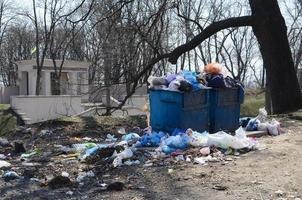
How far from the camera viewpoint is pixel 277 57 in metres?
14.1

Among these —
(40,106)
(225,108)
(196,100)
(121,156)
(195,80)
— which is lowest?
(40,106)

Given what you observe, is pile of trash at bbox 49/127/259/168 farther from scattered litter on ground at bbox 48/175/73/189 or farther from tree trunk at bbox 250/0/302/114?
tree trunk at bbox 250/0/302/114

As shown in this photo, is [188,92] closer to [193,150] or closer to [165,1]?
[193,150]

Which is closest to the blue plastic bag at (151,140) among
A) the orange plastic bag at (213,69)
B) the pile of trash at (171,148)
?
the pile of trash at (171,148)

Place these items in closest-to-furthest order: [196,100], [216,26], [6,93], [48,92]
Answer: [196,100] < [216,26] < [48,92] < [6,93]

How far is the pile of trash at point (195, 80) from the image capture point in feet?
29.7

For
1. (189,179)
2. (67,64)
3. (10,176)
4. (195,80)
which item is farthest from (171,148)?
A: (67,64)

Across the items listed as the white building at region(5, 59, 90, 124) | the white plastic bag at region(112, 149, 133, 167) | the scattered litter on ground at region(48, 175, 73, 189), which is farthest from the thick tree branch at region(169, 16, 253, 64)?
the white building at region(5, 59, 90, 124)

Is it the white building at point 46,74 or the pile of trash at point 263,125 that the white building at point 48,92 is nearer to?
the white building at point 46,74

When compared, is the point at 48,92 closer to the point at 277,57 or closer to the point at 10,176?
the point at 277,57

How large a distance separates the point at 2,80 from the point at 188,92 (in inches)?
2499

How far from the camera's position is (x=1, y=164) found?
7.83 m

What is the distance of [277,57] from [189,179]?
8667 mm

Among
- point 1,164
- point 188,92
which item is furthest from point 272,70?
point 1,164
